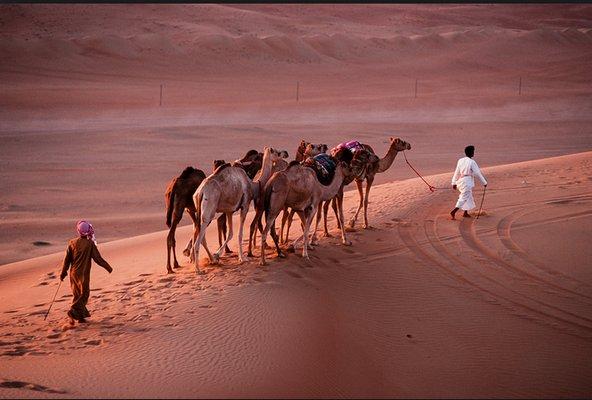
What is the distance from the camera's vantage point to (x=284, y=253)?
13.2 metres

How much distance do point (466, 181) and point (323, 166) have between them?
375 centimetres

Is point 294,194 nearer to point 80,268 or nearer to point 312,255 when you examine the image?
point 312,255

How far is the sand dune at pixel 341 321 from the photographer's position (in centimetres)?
847

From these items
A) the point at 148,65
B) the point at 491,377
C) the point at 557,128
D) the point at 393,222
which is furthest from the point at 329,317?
the point at 148,65

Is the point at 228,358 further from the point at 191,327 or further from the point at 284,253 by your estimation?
the point at 284,253

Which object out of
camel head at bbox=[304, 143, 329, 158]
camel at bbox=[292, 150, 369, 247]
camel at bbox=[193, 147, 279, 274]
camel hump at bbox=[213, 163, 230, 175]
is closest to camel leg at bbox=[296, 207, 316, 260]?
camel at bbox=[292, 150, 369, 247]

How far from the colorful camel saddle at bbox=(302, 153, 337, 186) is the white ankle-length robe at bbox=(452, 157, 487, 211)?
3.23 metres

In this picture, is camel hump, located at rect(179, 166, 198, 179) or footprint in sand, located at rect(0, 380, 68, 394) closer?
footprint in sand, located at rect(0, 380, 68, 394)

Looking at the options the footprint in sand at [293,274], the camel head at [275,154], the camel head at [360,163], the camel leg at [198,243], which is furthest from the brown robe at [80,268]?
the camel head at [360,163]

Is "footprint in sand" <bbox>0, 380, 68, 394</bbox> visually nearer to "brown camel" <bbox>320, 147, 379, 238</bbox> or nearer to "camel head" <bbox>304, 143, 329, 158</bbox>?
"brown camel" <bbox>320, 147, 379, 238</bbox>

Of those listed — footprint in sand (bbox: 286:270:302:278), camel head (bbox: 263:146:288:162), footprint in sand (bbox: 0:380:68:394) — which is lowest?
footprint in sand (bbox: 0:380:68:394)

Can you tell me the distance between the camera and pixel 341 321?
10.2 m

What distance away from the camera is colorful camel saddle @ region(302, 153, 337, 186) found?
13523 millimetres

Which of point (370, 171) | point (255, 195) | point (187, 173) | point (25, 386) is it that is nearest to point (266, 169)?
point (255, 195)
